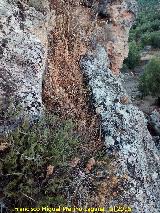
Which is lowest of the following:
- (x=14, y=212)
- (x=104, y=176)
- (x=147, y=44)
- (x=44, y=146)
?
(x=14, y=212)

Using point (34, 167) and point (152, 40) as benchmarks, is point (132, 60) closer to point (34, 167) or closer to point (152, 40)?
point (152, 40)

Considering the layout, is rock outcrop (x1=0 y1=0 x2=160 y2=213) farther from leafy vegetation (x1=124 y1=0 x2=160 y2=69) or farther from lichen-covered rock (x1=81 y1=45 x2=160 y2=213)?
leafy vegetation (x1=124 y1=0 x2=160 y2=69)

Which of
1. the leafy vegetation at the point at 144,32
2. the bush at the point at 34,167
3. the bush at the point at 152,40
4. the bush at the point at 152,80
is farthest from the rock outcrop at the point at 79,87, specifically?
the bush at the point at 152,40

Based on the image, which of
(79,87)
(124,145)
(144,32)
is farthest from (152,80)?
(144,32)

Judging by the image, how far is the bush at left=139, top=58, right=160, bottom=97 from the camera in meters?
25.5

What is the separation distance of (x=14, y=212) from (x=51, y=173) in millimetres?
528

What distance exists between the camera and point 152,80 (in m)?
26.1

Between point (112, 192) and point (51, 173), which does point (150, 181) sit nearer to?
point (112, 192)

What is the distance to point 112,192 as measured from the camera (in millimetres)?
4312

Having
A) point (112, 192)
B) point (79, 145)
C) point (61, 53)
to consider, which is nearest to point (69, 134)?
point (79, 145)

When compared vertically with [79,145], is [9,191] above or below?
below

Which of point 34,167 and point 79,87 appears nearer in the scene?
point 34,167

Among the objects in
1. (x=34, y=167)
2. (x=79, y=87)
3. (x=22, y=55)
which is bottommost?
(x=34, y=167)

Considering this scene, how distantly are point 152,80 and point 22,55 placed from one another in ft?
72.1
